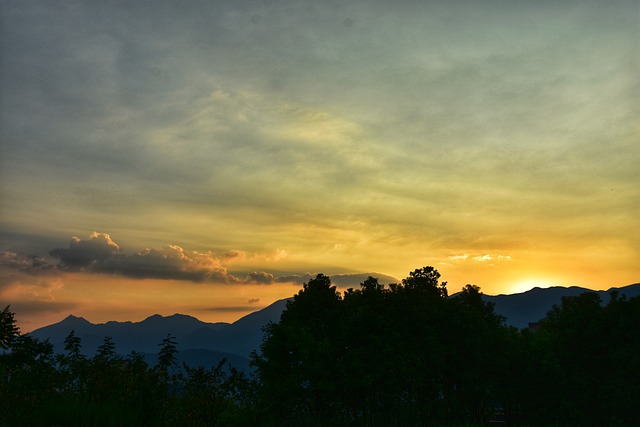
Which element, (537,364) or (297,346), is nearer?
(297,346)

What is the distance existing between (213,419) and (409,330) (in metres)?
31.0

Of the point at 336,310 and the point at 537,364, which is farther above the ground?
the point at 336,310

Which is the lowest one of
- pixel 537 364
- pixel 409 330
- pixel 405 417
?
pixel 405 417

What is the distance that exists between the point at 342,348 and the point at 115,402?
2999cm

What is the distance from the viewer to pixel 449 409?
4491 centimetres

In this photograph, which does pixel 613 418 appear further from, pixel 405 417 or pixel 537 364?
pixel 405 417

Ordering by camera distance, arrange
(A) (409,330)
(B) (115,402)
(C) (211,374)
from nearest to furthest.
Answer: (B) (115,402) < (C) (211,374) < (A) (409,330)

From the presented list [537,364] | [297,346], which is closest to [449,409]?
[537,364]

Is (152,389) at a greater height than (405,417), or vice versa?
(152,389)

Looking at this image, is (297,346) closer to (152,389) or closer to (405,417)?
(405,417)

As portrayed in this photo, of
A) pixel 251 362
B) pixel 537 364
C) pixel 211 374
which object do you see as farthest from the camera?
pixel 537 364

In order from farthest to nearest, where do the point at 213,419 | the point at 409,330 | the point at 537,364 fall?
the point at 537,364, the point at 409,330, the point at 213,419

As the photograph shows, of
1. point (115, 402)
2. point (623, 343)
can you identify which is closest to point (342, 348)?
point (623, 343)

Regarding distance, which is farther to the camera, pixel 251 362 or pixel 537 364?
pixel 537 364
